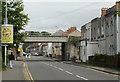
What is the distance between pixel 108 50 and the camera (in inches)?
1629

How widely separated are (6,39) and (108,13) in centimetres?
1813

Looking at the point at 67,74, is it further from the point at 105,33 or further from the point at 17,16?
the point at 105,33

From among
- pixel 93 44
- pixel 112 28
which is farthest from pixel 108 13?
pixel 93 44

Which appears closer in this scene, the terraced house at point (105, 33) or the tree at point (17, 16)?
the tree at point (17, 16)

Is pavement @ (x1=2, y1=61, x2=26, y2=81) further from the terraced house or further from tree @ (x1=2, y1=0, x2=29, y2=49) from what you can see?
the terraced house


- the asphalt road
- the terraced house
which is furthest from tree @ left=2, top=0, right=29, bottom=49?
the terraced house

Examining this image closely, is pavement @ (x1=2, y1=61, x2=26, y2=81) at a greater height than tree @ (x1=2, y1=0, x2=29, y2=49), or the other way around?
tree @ (x1=2, y1=0, x2=29, y2=49)

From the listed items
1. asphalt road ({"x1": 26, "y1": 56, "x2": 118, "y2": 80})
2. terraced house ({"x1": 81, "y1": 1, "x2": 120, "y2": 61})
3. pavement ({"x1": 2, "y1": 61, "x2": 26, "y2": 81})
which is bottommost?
asphalt road ({"x1": 26, "y1": 56, "x2": 118, "y2": 80})

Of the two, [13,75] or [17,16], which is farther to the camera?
[17,16]

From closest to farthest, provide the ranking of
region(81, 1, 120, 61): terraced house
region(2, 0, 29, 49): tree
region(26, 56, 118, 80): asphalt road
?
region(26, 56, 118, 80): asphalt road
region(2, 0, 29, 49): tree
region(81, 1, 120, 61): terraced house

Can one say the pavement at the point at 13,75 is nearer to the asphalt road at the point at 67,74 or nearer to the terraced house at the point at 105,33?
the asphalt road at the point at 67,74

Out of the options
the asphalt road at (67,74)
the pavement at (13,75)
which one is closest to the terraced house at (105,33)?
the asphalt road at (67,74)

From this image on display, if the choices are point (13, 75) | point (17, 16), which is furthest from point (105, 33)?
point (13, 75)

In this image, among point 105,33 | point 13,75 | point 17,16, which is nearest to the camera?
point 13,75
